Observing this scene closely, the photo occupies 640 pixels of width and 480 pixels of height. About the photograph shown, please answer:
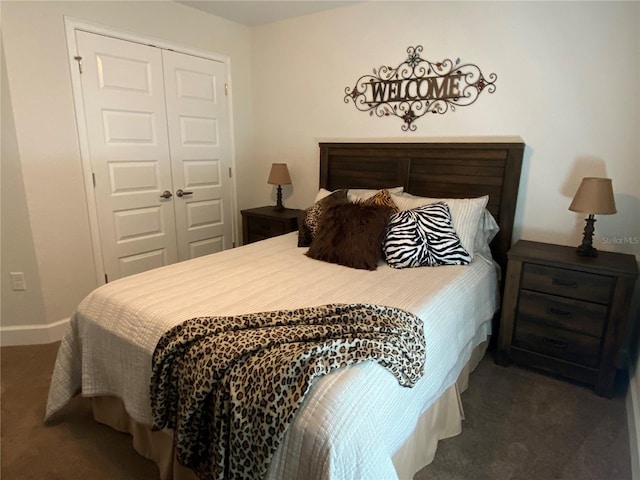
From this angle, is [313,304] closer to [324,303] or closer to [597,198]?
[324,303]

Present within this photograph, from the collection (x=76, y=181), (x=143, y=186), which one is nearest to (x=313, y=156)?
(x=143, y=186)

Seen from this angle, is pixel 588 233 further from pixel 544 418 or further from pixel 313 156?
pixel 313 156

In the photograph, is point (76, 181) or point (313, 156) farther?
point (313, 156)

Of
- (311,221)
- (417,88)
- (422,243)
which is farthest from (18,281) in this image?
(417,88)

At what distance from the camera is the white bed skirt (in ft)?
4.80

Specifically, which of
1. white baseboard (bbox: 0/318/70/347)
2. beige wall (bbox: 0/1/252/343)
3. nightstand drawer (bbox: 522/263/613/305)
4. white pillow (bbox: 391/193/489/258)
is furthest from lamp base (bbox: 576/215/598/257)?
white baseboard (bbox: 0/318/70/347)

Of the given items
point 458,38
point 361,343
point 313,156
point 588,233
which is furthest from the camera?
point 313,156

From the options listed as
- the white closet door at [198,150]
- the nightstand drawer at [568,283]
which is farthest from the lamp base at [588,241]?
the white closet door at [198,150]

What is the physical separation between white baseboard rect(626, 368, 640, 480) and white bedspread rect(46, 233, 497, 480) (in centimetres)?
73

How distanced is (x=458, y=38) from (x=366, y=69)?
0.71 meters

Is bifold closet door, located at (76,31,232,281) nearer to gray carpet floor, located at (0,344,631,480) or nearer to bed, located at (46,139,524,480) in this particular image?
bed, located at (46,139,524,480)

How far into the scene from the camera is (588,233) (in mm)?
2186

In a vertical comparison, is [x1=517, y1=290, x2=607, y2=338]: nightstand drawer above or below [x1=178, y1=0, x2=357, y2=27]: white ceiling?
below

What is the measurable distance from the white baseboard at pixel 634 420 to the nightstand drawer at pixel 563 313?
28 centimetres
